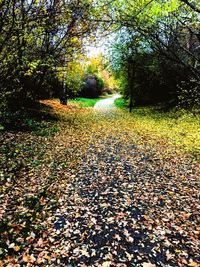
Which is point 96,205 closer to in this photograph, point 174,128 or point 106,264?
point 106,264

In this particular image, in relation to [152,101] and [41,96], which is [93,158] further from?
[152,101]

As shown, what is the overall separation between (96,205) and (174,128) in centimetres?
1493

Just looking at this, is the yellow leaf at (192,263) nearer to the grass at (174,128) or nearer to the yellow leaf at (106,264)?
the yellow leaf at (106,264)

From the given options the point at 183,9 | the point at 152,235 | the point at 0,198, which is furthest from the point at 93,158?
the point at 183,9

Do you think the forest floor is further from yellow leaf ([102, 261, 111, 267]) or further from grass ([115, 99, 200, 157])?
grass ([115, 99, 200, 157])

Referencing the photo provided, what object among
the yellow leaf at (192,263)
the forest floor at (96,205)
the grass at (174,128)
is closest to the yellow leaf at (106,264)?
the forest floor at (96,205)

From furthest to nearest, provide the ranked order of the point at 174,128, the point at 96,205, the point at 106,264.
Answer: the point at 174,128
the point at 96,205
the point at 106,264

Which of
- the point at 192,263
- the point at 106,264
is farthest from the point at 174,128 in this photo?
the point at 106,264

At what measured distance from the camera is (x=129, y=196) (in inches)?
342

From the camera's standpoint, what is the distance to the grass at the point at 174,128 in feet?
53.8

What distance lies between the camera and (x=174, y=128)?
21.5m

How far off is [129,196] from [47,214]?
8.81ft

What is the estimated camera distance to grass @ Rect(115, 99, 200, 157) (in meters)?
16.4

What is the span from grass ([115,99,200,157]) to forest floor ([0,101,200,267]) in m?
2.01
